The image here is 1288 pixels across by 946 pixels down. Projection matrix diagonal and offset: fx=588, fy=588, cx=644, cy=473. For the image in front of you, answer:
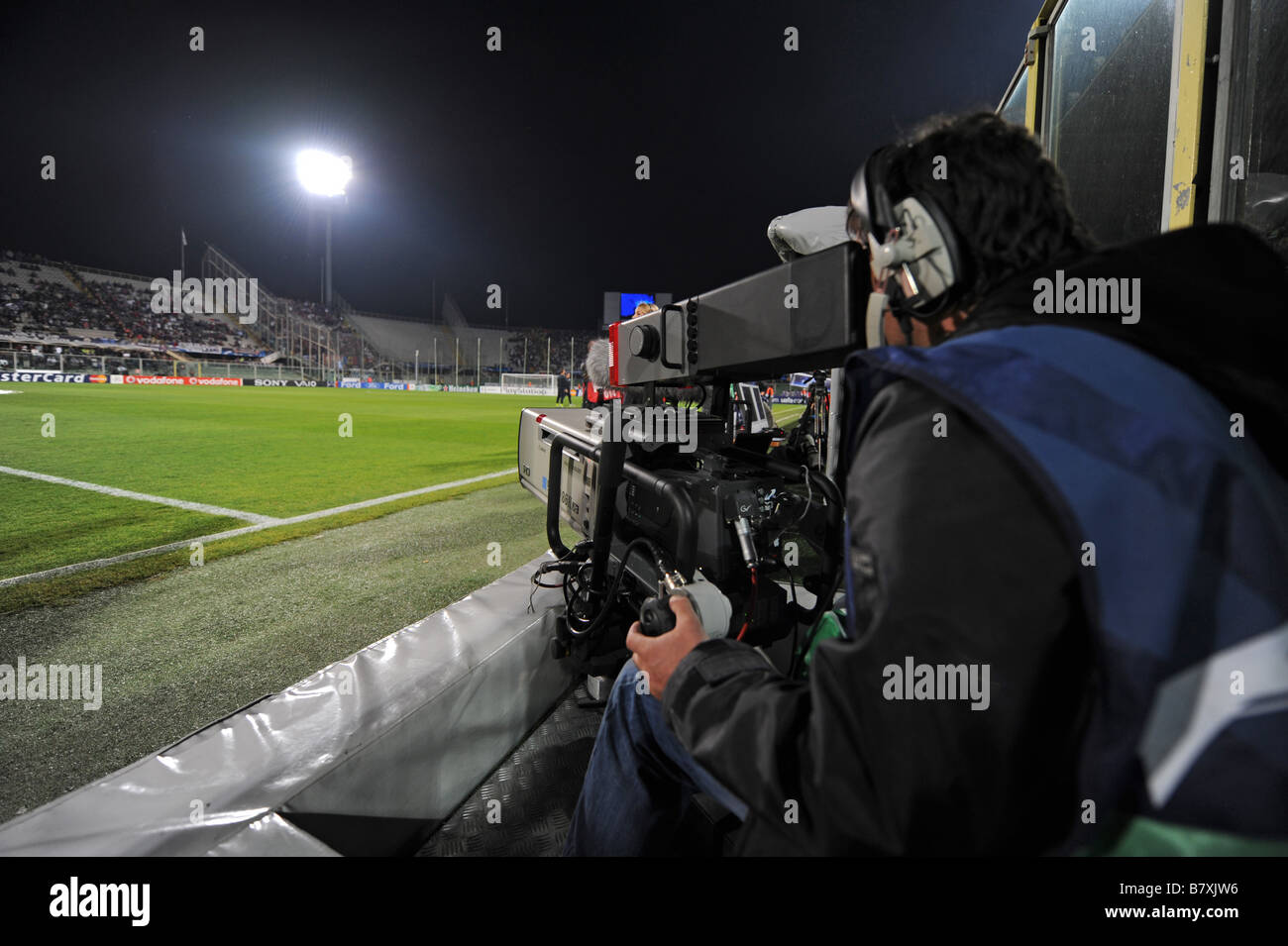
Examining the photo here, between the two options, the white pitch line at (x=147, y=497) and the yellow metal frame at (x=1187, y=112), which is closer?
the yellow metal frame at (x=1187, y=112)

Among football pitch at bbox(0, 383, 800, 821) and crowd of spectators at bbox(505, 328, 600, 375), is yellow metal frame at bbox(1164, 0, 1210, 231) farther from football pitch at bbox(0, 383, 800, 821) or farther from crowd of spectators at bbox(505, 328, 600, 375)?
crowd of spectators at bbox(505, 328, 600, 375)

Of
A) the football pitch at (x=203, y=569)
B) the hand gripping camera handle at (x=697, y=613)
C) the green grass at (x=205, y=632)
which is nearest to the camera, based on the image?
the hand gripping camera handle at (x=697, y=613)

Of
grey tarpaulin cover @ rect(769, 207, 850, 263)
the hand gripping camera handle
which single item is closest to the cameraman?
the hand gripping camera handle

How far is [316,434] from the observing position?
8.64m

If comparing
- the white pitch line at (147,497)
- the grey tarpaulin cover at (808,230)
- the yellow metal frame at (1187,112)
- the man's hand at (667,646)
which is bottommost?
the white pitch line at (147,497)

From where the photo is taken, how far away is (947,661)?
491 millimetres

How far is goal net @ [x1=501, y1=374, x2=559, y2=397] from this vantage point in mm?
35281

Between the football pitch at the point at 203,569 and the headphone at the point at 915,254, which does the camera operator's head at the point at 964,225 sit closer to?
the headphone at the point at 915,254

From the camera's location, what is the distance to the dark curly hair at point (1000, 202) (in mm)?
766

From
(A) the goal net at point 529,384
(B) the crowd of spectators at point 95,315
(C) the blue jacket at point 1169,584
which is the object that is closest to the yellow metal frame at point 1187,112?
(C) the blue jacket at point 1169,584

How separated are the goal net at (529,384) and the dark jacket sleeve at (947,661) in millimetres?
34203

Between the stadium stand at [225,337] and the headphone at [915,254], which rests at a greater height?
the stadium stand at [225,337]

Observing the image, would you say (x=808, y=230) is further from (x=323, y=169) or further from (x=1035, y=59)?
(x=323, y=169)
